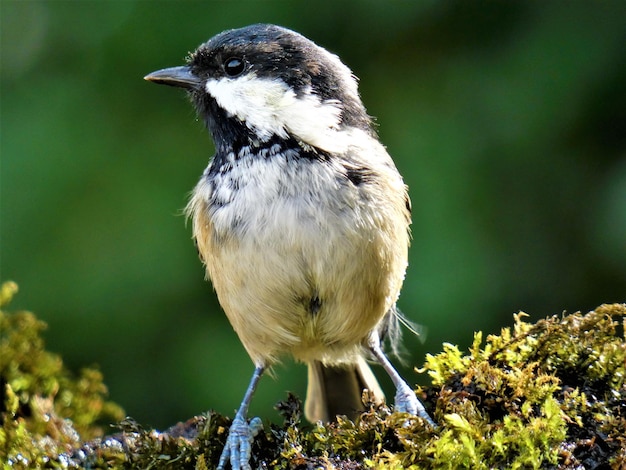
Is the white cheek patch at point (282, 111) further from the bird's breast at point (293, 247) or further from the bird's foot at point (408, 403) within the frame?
the bird's foot at point (408, 403)

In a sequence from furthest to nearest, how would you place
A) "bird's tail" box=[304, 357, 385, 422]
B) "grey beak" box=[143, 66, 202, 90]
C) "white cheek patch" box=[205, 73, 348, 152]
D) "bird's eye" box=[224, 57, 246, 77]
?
"bird's tail" box=[304, 357, 385, 422], "grey beak" box=[143, 66, 202, 90], "bird's eye" box=[224, 57, 246, 77], "white cheek patch" box=[205, 73, 348, 152]

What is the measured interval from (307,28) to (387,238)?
131cm

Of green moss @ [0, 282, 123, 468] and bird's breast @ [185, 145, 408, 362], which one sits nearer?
green moss @ [0, 282, 123, 468]

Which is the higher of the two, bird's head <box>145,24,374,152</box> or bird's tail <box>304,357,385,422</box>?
bird's head <box>145,24,374,152</box>

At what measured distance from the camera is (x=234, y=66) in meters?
2.60

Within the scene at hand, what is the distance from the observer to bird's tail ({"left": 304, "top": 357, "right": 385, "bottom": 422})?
297 centimetres

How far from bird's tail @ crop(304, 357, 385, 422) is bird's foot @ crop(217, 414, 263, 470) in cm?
71

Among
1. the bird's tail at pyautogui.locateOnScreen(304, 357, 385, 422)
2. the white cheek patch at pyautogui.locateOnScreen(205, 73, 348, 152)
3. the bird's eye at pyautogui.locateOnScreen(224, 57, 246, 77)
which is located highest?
the bird's eye at pyautogui.locateOnScreen(224, 57, 246, 77)

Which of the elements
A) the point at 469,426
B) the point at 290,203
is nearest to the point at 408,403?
the point at 469,426

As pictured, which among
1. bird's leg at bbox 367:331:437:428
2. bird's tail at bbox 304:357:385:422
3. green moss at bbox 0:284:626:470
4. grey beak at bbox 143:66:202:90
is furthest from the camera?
bird's tail at bbox 304:357:385:422

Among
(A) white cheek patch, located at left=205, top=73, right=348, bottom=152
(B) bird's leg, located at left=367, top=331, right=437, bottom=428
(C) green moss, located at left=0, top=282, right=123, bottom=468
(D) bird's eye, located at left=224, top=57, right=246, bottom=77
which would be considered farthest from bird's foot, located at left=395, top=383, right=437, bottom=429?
(D) bird's eye, located at left=224, top=57, right=246, bottom=77

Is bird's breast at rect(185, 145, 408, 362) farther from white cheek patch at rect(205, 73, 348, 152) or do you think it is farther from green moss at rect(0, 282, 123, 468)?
green moss at rect(0, 282, 123, 468)

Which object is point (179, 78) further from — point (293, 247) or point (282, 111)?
point (293, 247)

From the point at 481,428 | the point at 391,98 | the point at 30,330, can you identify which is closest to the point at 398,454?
the point at 481,428
